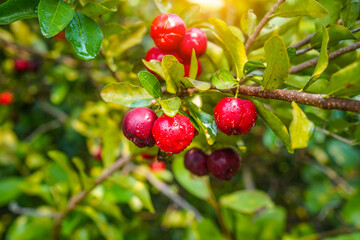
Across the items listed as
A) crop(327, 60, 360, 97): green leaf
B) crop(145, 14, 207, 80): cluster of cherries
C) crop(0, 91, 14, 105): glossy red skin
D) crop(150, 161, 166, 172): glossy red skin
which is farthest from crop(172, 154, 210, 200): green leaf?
crop(0, 91, 14, 105): glossy red skin

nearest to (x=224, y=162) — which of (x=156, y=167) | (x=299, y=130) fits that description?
(x=299, y=130)

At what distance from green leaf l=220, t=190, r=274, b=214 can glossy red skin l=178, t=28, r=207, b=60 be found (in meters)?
1.30

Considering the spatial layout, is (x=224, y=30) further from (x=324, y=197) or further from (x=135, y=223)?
(x=324, y=197)

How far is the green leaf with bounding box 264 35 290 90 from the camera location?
72cm

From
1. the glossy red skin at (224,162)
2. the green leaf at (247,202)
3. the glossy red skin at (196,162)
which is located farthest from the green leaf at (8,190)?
the glossy red skin at (224,162)

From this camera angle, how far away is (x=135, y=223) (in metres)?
2.61

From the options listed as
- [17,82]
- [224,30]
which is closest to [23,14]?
[224,30]

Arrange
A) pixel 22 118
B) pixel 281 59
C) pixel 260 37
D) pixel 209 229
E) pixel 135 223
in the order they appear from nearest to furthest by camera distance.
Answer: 1. pixel 281 59
2. pixel 260 37
3. pixel 209 229
4. pixel 135 223
5. pixel 22 118

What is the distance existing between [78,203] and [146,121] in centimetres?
119

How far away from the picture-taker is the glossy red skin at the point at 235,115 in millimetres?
805

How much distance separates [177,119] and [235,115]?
18cm

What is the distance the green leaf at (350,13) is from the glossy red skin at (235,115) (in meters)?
0.57

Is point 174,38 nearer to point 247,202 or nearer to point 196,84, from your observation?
point 196,84

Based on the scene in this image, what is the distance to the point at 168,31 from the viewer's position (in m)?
0.96
